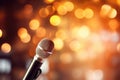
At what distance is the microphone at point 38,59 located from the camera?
0.58 m

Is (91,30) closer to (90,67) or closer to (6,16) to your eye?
(90,67)

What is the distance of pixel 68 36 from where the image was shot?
2.96 m

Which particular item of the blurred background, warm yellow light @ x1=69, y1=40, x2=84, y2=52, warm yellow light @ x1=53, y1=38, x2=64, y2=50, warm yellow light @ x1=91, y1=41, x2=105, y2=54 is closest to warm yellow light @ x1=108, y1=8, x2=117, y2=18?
the blurred background

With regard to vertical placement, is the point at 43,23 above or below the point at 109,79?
above

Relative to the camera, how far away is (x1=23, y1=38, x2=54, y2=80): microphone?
58 centimetres

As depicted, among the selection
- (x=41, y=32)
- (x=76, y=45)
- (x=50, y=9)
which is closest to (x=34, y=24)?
(x=41, y=32)

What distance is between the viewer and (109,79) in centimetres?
293

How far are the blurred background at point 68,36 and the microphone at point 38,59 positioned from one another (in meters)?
2.24

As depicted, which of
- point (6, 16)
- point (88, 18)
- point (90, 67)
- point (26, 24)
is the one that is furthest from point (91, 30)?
point (6, 16)

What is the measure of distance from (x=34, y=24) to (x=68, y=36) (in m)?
0.34

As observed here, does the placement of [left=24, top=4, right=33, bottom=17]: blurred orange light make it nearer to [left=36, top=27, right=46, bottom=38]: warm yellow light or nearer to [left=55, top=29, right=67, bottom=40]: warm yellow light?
[left=36, top=27, right=46, bottom=38]: warm yellow light

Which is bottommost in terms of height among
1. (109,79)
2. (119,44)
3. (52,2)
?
(109,79)

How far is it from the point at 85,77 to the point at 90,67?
0.11 meters

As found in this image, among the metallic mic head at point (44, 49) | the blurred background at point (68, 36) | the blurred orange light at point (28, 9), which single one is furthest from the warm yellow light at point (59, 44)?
the metallic mic head at point (44, 49)
